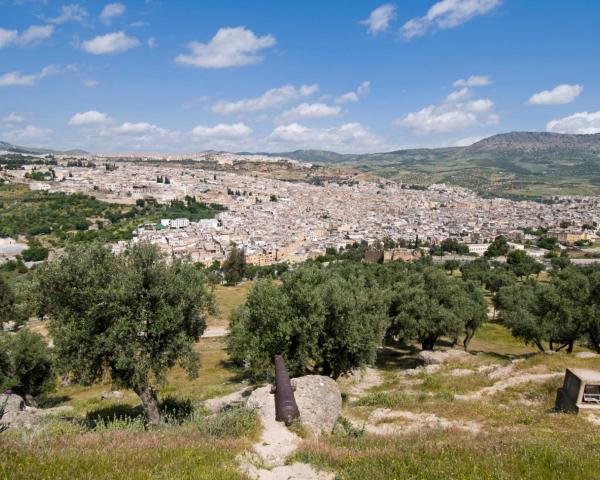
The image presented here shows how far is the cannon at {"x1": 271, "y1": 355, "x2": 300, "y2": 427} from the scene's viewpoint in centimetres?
1200

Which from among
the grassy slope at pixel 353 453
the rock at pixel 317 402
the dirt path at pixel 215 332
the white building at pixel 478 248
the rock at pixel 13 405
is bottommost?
the white building at pixel 478 248

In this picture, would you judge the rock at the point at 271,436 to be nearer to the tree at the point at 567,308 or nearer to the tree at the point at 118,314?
the tree at the point at 118,314

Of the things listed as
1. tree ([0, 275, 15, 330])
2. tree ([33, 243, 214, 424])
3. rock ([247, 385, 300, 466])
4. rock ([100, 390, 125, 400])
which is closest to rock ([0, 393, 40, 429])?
tree ([33, 243, 214, 424])

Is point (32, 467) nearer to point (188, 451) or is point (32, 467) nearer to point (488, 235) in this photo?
point (188, 451)

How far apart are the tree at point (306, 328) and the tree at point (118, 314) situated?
470cm

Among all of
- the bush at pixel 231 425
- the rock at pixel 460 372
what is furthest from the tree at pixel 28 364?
the rock at pixel 460 372

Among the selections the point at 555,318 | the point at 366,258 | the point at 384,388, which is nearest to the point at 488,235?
the point at 366,258

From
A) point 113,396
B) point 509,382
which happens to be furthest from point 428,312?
point 113,396

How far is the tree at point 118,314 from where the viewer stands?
13.6 m

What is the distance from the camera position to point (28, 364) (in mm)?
27344

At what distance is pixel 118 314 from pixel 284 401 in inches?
242

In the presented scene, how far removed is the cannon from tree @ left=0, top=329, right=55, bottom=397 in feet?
65.9

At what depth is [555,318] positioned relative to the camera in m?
31.3

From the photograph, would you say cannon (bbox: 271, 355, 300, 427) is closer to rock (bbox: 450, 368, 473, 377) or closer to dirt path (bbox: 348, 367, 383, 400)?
dirt path (bbox: 348, 367, 383, 400)
